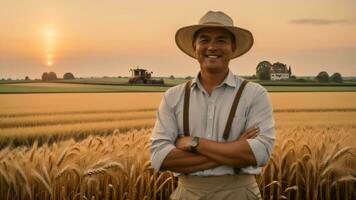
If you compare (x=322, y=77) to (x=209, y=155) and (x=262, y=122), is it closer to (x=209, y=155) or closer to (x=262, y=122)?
(x=262, y=122)

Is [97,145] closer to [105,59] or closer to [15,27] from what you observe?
[105,59]

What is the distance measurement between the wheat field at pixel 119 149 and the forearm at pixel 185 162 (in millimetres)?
1120

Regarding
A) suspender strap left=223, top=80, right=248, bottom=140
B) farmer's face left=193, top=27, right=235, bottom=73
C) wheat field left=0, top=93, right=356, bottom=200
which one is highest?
farmer's face left=193, top=27, right=235, bottom=73

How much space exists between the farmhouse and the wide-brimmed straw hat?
184 cm

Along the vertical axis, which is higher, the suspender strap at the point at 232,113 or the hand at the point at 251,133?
the suspender strap at the point at 232,113

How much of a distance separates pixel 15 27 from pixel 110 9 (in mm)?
692

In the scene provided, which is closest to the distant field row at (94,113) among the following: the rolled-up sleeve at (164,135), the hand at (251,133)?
the rolled-up sleeve at (164,135)

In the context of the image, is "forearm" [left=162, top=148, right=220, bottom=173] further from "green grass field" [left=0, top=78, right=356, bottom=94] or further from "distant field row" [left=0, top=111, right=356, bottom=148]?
"green grass field" [left=0, top=78, right=356, bottom=94]

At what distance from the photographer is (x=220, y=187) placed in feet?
6.10

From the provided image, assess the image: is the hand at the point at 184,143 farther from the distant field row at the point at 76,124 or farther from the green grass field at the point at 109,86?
the green grass field at the point at 109,86

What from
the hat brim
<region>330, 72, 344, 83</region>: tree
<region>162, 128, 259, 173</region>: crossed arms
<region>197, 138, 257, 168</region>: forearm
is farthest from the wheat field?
<region>197, 138, 257, 168</region>: forearm

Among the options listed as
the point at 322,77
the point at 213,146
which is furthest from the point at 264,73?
the point at 213,146

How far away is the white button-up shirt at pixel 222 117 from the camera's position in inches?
72.4

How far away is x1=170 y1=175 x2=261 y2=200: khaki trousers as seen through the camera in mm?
1858
